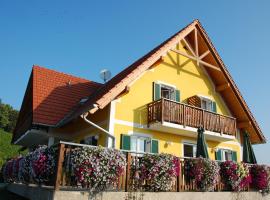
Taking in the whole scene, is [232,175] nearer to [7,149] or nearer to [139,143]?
[139,143]

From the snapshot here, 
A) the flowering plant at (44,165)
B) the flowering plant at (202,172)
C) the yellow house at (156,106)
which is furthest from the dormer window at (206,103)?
the flowering plant at (44,165)

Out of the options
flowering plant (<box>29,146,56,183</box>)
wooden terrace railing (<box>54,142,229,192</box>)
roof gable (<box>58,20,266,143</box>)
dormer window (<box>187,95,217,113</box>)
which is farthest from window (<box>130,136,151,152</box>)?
flowering plant (<box>29,146,56,183</box>)

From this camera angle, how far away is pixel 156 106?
14.7m

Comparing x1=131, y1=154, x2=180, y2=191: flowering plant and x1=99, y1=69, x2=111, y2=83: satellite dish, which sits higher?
x1=99, y1=69, x2=111, y2=83: satellite dish

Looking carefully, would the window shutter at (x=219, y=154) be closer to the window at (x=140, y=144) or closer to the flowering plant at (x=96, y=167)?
the window at (x=140, y=144)

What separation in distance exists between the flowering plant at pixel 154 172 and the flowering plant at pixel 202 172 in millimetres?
1254

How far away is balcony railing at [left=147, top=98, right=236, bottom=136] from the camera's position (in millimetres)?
14430

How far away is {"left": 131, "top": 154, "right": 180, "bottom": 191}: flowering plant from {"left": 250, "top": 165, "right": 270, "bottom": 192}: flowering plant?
19.4 feet

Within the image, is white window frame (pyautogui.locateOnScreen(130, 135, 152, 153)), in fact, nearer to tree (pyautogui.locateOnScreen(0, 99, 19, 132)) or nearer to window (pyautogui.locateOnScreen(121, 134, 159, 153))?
window (pyautogui.locateOnScreen(121, 134, 159, 153))

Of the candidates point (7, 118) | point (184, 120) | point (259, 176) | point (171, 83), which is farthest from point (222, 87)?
point (7, 118)

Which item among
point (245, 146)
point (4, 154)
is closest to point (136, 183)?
point (245, 146)

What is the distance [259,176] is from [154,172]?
6987mm

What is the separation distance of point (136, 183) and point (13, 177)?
785 cm

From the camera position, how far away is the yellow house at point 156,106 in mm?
14219
